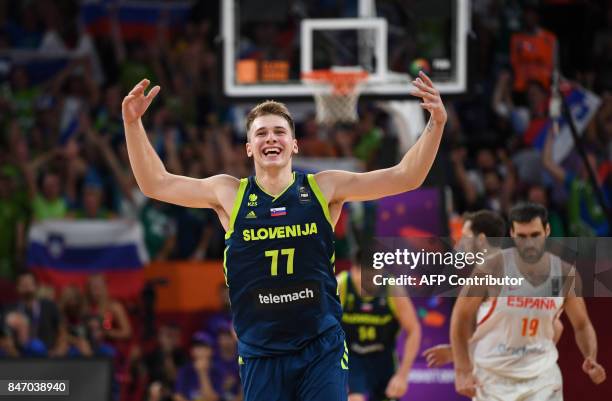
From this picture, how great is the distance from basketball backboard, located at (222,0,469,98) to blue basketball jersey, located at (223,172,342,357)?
5.83 meters

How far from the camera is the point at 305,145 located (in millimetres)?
16203

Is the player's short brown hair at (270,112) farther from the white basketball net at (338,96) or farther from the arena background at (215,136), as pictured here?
the white basketball net at (338,96)

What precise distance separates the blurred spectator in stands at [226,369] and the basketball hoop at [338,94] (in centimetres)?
277

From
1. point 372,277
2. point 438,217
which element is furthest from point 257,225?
point 438,217

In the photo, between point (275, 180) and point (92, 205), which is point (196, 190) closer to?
point (275, 180)

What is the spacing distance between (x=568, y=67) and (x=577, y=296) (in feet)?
32.1

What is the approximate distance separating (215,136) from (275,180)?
980 centimetres

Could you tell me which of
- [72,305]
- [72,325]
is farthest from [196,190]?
[72,305]

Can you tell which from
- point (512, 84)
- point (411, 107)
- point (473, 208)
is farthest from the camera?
point (512, 84)

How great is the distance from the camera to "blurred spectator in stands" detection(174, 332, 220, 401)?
1360cm

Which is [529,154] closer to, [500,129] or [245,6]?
[500,129]

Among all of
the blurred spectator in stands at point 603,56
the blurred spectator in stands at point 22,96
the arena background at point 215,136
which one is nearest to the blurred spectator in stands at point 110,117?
the arena background at point 215,136

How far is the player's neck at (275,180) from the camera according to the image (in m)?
6.98

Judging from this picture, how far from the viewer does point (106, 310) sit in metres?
14.7
